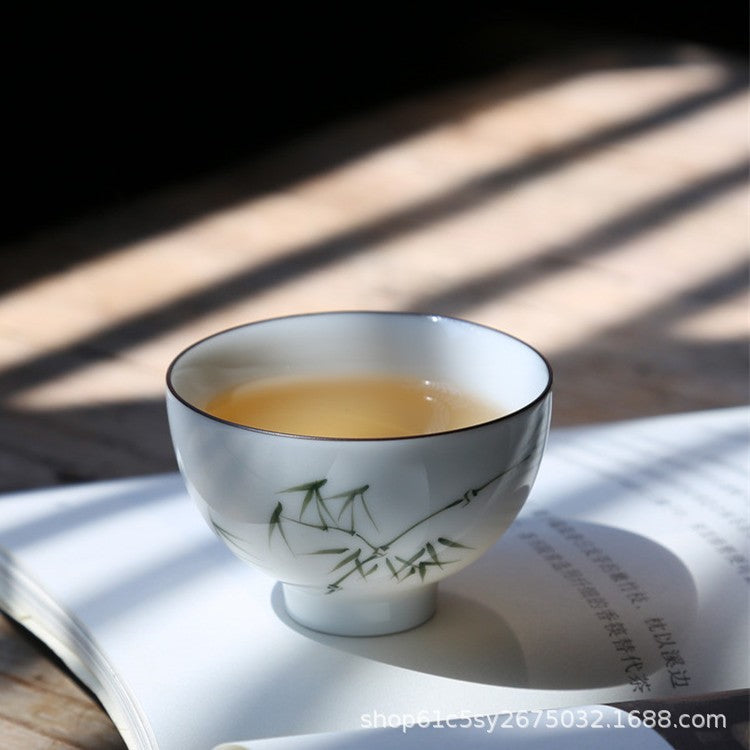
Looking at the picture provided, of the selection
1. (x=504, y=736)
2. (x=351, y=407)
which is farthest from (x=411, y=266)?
(x=504, y=736)

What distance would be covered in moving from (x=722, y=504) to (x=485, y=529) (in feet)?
0.39

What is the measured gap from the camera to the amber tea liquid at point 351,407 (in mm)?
337

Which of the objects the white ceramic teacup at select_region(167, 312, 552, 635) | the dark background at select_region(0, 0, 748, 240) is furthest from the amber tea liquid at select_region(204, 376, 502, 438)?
the dark background at select_region(0, 0, 748, 240)

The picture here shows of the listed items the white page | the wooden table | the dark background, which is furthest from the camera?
the dark background

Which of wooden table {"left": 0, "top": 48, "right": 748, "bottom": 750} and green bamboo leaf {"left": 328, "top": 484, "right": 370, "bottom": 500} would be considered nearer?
green bamboo leaf {"left": 328, "top": 484, "right": 370, "bottom": 500}

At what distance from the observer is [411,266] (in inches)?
29.4

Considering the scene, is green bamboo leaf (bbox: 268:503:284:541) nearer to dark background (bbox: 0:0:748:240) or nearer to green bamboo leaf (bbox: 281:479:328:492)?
green bamboo leaf (bbox: 281:479:328:492)

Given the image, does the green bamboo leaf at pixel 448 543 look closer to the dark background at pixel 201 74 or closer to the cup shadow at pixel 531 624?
the cup shadow at pixel 531 624

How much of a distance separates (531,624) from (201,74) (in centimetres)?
97

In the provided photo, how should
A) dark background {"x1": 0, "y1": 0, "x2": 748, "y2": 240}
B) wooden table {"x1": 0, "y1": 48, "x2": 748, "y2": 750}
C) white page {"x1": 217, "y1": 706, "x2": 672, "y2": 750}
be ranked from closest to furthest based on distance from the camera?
white page {"x1": 217, "y1": 706, "x2": 672, "y2": 750} → wooden table {"x1": 0, "y1": 48, "x2": 748, "y2": 750} → dark background {"x1": 0, "y1": 0, "x2": 748, "y2": 240}

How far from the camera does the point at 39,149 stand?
1.00 metres

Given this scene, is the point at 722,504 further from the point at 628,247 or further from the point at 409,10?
the point at 409,10

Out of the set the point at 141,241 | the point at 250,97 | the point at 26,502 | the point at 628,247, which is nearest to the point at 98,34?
the point at 250,97

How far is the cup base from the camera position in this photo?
322mm
